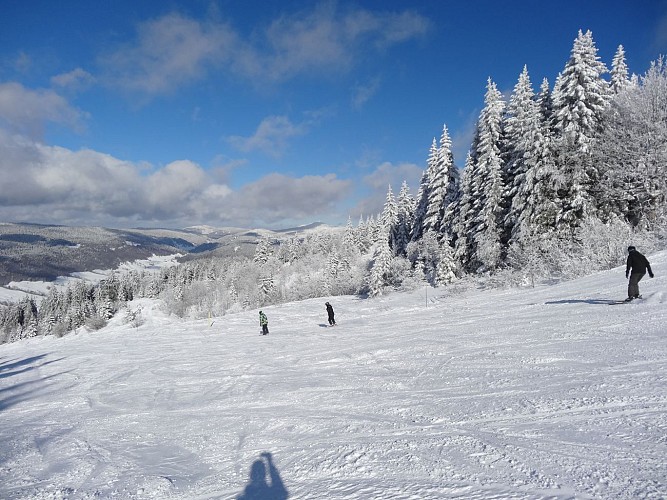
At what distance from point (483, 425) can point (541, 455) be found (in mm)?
984

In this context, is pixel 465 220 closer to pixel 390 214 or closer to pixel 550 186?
pixel 550 186

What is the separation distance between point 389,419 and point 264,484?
2078 mm

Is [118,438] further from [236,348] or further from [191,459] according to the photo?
[236,348]

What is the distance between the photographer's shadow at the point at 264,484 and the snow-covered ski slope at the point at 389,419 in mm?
33

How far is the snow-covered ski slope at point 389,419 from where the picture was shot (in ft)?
12.3

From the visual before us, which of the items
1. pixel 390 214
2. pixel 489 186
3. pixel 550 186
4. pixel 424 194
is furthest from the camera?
pixel 390 214

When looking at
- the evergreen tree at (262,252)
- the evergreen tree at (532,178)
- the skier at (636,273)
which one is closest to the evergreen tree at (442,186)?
the evergreen tree at (532,178)

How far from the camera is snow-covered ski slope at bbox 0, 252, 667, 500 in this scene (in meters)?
3.74

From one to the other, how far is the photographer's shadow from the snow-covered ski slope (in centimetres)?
3

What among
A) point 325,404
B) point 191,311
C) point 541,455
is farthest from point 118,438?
point 191,311

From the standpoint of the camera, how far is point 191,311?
287ft

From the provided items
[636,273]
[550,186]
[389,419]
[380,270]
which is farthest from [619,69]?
[389,419]

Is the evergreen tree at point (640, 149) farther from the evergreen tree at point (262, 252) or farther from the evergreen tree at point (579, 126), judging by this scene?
the evergreen tree at point (262, 252)

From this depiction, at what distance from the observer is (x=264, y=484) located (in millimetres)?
4355
